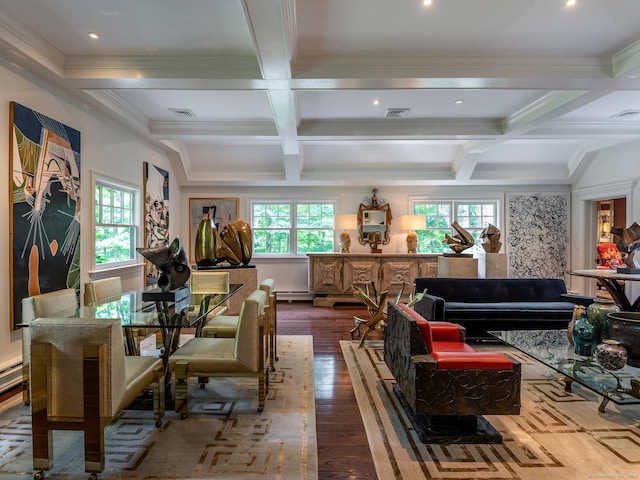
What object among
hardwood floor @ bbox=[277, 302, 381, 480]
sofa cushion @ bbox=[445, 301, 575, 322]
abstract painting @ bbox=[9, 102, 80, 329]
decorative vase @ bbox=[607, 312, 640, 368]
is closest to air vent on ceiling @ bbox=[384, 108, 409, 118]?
sofa cushion @ bbox=[445, 301, 575, 322]

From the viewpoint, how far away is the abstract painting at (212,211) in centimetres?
692

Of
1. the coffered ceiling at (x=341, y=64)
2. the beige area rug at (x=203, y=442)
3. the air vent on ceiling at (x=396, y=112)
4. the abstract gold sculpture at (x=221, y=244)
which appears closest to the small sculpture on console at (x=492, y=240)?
the coffered ceiling at (x=341, y=64)

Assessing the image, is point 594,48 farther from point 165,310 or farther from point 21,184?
point 21,184

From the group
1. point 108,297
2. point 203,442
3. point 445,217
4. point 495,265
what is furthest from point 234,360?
point 445,217

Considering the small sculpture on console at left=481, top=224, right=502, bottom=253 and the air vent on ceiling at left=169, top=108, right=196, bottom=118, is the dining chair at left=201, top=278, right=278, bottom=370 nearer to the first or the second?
the air vent on ceiling at left=169, top=108, right=196, bottom=118

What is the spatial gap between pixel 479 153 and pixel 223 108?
4181mm

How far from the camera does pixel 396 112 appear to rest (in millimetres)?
4617

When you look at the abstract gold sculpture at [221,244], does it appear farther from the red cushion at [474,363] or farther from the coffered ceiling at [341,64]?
the red cushion at [474,363]

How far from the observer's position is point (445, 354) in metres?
2.19

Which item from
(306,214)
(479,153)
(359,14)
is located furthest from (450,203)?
(359,14)

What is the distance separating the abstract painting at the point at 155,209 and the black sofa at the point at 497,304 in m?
3.87

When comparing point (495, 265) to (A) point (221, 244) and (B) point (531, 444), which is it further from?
(A) point (221, 244)

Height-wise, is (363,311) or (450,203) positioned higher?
(450,203)

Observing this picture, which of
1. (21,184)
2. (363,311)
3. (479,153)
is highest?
(479,153)
